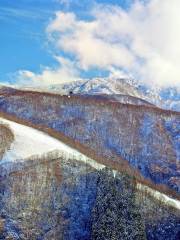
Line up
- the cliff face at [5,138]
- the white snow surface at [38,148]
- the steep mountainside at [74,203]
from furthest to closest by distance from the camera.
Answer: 1. the cliff face at [5,138]
2. the white snow surface at [38,148]
3. the steep mountainside at [74,203]

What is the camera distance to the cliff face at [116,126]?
108m

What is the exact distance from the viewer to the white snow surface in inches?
3027

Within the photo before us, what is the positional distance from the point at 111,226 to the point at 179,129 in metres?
66.9

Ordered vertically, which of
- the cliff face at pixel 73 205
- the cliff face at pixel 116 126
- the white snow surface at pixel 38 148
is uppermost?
the cliff face at pixel 116 126

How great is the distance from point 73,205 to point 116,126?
172 feet

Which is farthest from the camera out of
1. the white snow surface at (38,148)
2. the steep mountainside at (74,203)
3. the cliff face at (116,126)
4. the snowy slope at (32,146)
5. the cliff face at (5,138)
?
the cliff face at (116,126)

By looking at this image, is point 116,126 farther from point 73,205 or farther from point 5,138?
point 73,205

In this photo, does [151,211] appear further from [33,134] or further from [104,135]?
[104,135]

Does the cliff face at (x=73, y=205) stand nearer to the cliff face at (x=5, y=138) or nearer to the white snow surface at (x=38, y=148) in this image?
the white snow surface at (x=38, y=148)

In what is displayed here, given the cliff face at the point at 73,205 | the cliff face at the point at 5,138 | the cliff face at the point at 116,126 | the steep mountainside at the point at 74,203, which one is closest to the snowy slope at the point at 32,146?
the steep mountainside at the point at 74,203

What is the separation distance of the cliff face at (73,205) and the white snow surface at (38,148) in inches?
64.4

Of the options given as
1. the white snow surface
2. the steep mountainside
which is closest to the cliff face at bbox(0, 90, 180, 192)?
the white snow surface

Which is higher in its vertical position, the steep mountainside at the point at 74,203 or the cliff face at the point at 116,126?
the cliff face at the point at 116,126

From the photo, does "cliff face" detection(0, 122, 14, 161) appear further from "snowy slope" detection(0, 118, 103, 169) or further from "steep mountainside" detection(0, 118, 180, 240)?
"steep mountainside" detection(0, 118, 180, 240)
